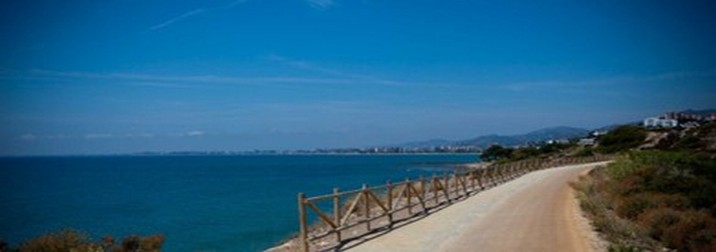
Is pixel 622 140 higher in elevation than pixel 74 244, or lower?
higher

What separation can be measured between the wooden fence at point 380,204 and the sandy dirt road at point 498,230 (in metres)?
0.74

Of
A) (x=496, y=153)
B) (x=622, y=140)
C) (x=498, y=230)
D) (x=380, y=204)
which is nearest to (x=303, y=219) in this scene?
(x=380, y=204)

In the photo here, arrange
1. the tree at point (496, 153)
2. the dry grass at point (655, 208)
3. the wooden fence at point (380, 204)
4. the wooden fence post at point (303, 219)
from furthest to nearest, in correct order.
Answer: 1. the tree at point (496, 153)
2. the wooden fence at point (380, 204)
3. the dry grass at point (655, 208)
4. the wooden fence post at point (303, 219)

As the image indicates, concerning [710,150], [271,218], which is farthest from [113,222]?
[710,150]

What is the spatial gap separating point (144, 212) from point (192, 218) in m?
7.64

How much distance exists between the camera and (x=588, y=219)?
→ 17594 millimetres

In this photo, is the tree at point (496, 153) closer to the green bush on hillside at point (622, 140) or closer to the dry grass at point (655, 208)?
the green bush on hillside at point (622, 140)

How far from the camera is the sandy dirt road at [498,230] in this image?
13320 millimetres

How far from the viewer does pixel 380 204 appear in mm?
16906

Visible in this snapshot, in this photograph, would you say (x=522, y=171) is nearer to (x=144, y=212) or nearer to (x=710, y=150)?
(x=710, y=150)

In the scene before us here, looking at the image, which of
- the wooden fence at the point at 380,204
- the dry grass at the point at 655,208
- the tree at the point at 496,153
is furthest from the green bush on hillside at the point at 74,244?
the tree at the point at 496,153

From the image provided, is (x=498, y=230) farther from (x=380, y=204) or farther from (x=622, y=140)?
(x=622, y=140)

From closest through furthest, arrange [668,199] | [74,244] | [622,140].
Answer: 1. [74,244]
2. [668,199]
3. [622,140]

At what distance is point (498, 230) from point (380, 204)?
3339 millimetres
